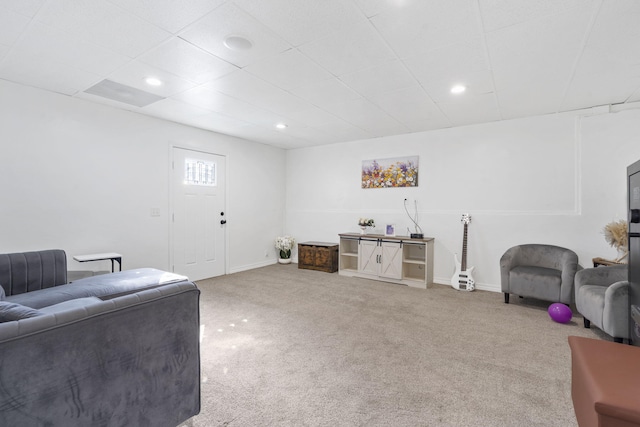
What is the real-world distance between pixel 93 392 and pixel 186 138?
4289 millimetres

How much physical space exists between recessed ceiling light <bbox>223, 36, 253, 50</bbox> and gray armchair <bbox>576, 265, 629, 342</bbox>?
3.76 metres

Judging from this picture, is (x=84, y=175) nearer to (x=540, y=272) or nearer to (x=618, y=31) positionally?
(x=618, y=31)

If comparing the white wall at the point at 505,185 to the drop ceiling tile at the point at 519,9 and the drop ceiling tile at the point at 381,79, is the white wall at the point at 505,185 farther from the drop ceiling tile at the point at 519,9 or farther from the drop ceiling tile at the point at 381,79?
the drop ceiling tile at the point at 519,9

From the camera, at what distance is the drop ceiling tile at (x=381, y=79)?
9.12 feet

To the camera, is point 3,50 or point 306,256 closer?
point 3,50

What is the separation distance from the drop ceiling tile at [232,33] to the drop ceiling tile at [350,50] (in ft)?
0.94

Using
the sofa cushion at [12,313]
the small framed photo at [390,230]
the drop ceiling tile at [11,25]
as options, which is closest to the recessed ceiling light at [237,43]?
the drop ceiling tile at [11,25]

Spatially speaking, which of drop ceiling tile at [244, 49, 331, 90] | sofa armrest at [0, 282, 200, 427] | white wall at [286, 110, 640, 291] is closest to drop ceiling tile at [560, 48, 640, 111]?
white wall at [286, 110, 640, 291]

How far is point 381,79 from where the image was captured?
3023mm

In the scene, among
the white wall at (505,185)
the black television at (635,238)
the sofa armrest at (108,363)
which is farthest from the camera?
the white wall at (505,185)

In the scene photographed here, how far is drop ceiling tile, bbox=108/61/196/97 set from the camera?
2.82 meters

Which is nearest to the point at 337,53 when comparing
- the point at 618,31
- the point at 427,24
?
the point at 427,24

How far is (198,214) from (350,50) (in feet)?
12.3

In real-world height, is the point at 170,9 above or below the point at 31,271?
above
